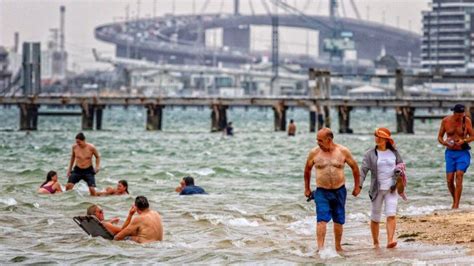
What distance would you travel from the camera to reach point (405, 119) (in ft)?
223

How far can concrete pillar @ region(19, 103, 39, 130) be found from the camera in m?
72.8

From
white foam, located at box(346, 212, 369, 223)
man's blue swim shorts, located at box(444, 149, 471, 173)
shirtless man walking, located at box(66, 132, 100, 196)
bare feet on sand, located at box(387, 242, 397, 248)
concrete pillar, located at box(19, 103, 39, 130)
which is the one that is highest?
man's blue swim shorts, located at box(444, 149, 471, 173)

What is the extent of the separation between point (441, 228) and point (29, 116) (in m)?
58.3

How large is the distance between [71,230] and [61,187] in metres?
6.79

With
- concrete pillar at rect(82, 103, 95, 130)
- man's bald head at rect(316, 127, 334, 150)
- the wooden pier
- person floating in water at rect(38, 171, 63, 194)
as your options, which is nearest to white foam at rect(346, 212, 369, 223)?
man's bald head at rect(316, 127, 334, 150)

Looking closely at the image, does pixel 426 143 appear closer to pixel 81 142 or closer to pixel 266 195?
pixel 266 195

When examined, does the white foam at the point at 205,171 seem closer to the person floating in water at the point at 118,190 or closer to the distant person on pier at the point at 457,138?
the person floating in water at the point at 118,190

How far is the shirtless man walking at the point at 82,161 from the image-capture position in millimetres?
23047

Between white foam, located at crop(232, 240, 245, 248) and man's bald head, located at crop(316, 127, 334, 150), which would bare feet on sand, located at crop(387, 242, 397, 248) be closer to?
man's bald head, located at crop(316, 127, 334, 150)

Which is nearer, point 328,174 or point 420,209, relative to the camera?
point 328,174

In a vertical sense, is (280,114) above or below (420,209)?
below

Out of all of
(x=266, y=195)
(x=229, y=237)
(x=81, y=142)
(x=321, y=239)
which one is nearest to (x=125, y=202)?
(x=81, y=142)

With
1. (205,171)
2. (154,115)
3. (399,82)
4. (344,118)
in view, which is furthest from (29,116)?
(205,171)

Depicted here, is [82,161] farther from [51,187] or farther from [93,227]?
[93,227]
